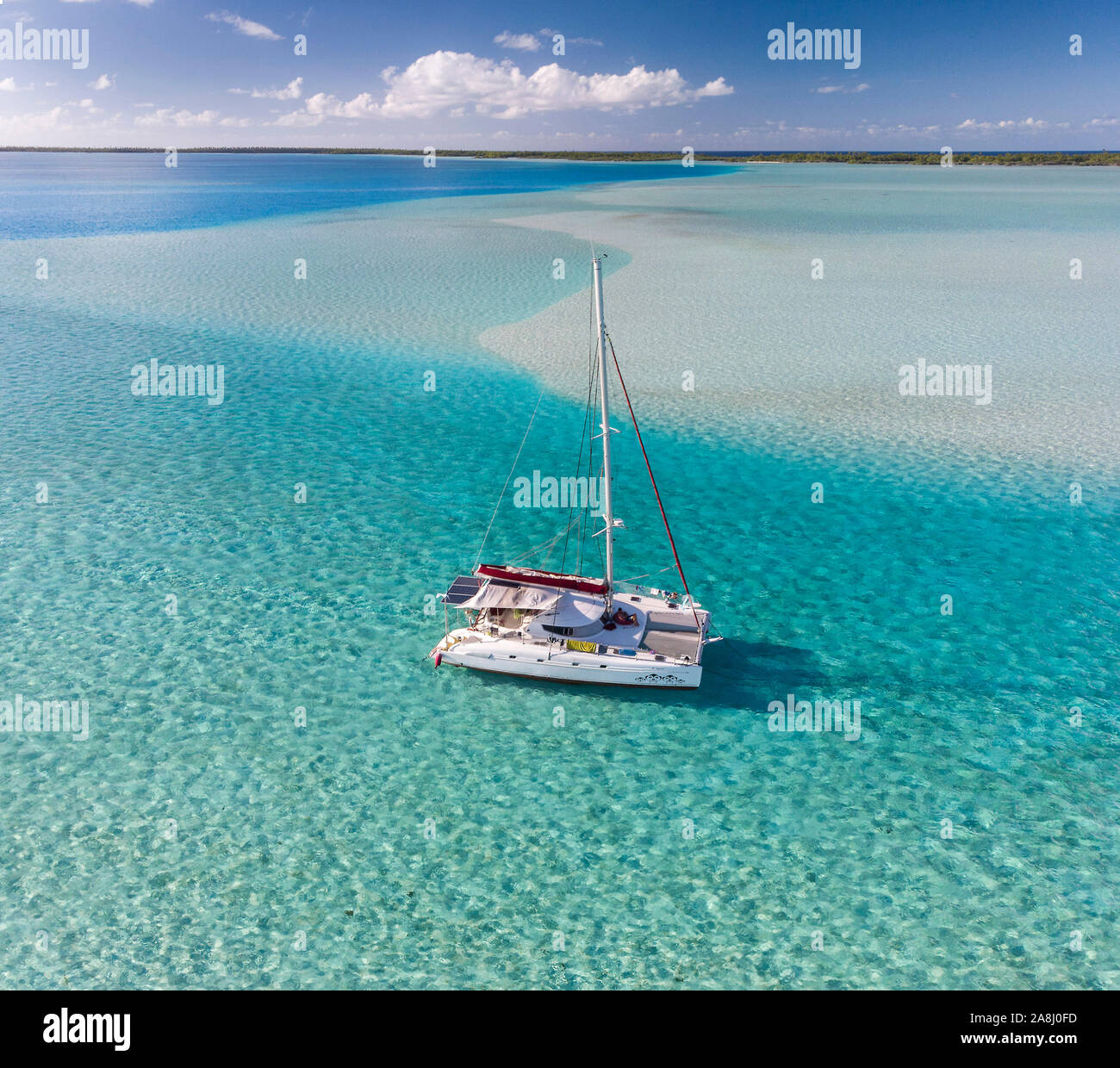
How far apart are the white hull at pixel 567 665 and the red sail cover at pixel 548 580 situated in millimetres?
1818

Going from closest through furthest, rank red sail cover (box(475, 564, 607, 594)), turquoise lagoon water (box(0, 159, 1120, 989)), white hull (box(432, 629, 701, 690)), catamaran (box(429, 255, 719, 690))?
turquoise lagoon water (box(0, 159, 1120, 989)), white hull (box(432, 629, 701, 690)), catamaran (box(429, 255, 719, 690)), red sail cover (box(475, 564, 607, 594))

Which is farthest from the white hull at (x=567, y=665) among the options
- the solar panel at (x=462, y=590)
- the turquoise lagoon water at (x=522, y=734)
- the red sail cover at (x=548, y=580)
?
the red sail cover at (x=548, y=580)

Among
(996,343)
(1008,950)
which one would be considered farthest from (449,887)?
(996,343)

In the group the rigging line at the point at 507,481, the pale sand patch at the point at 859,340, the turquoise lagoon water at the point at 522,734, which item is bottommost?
the turquoise lagoon water at the point at 522,734

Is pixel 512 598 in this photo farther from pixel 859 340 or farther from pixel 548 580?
pixel 859 340

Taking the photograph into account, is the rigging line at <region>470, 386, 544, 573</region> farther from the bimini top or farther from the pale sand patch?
the pale sand patch

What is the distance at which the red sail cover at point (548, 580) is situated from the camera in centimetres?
2480

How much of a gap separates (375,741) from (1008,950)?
15.1 m

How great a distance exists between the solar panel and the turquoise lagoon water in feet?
7.43

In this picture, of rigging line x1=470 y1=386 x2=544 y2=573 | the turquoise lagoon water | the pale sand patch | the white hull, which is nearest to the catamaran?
the white hull

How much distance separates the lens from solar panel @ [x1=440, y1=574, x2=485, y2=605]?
24.6m

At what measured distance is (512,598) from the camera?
24.4 m

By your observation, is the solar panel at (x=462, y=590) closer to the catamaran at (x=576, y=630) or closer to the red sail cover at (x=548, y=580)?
the catamaran at (x=576, y=630)

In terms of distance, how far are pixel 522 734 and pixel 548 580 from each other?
15.5 feet
